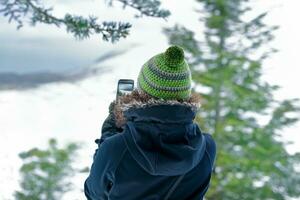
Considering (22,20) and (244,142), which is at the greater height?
(22,20)

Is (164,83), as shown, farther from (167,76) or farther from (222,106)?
(222,106)

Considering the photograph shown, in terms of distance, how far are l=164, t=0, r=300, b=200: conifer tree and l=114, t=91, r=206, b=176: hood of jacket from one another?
34.6 feet

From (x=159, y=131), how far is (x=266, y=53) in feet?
40.5

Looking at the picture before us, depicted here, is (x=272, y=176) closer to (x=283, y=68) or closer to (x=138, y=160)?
(x=283, y=68)

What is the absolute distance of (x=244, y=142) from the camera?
12.9 meters

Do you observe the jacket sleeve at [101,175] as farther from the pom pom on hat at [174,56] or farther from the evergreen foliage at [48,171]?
the evergreen foliage at [48,171]

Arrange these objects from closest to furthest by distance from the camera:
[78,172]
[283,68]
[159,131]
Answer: [159,131]
[78,172]
[283,68]

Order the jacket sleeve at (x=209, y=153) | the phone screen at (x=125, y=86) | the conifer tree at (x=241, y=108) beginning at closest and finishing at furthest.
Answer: the jacket sleeve at (x=209, y=153) → the phone screen at (x=125, y=86) → the conifer tree at (x=241, y=108)

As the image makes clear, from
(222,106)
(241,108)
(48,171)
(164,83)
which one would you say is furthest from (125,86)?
(241,108)

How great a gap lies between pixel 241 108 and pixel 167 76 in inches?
464

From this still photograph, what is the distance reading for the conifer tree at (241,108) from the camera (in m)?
12.5

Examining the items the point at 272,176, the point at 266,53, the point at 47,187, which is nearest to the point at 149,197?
the point at 47,187

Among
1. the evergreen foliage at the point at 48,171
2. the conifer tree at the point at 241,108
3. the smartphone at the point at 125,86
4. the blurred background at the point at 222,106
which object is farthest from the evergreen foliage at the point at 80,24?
the conifer tree at the point at 241,108

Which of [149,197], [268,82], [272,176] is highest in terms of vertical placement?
[149,197]
